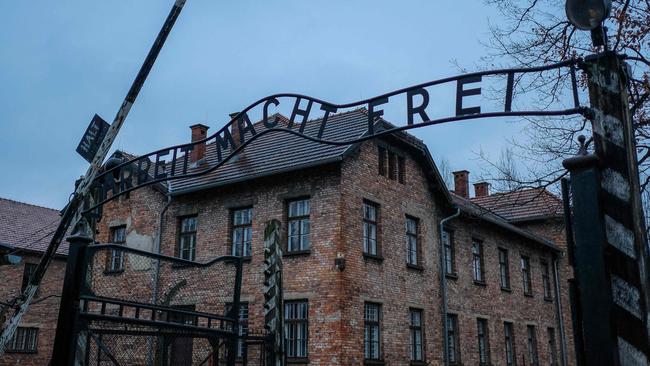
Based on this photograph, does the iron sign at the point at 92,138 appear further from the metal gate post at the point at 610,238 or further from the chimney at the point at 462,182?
the chimney at the point at 462,182

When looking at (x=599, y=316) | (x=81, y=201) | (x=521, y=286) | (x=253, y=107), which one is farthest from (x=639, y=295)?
(x=521, y=286)

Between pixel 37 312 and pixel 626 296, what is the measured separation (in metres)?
25.6

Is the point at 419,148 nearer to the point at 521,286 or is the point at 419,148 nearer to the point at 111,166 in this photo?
the point at 521,286

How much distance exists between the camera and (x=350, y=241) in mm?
16297

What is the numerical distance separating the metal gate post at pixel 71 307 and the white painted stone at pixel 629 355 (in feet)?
12.9

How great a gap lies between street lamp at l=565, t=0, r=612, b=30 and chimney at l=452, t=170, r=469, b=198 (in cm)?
2611

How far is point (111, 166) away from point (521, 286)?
20.4m

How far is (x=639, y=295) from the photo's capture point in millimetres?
3418

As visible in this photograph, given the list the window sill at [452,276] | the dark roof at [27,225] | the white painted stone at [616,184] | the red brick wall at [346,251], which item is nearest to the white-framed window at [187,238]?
the red brick wall at [346,251]

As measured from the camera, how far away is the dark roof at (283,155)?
16.7 metres

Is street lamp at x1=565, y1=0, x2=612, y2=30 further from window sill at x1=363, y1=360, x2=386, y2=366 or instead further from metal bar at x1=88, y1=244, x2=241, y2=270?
window sill at x1=363, y1=360, x2=386, y2=366

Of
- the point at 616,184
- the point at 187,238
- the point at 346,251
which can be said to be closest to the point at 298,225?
the point at 346,251

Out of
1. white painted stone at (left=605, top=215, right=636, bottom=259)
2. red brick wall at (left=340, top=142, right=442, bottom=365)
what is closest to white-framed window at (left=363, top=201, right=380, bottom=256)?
red brick wall at (left=340, top=142, right=442, bottom=365)

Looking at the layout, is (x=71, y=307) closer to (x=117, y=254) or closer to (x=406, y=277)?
(x=406, y=277)
